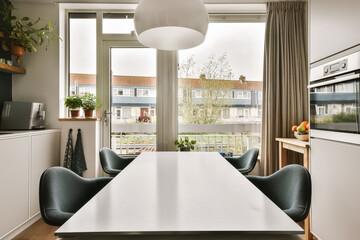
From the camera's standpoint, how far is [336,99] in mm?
1726

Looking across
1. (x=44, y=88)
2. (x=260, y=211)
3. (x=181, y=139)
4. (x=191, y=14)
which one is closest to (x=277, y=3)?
(x=181, y=139)

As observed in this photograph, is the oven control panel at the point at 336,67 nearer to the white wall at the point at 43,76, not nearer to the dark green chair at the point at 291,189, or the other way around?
the dark green chair at the point at 291,189

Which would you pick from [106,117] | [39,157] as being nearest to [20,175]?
[39,157]

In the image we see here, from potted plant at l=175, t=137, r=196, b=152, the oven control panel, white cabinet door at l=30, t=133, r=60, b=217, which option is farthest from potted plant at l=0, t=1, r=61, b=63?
the oven control panel

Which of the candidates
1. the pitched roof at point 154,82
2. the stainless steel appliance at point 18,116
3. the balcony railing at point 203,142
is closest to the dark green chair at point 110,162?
the balcony railing at point 203,142

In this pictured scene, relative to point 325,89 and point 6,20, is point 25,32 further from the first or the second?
point 325,89

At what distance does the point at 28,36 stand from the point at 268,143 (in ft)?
11.1

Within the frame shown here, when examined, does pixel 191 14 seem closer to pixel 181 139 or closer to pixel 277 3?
pixel 181 139

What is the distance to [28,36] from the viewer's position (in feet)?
9.28

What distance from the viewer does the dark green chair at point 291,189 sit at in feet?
3.94

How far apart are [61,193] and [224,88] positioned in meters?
2.57

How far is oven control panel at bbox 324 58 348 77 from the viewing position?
1.61 meters

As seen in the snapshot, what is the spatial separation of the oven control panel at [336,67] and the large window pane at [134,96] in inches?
84.5

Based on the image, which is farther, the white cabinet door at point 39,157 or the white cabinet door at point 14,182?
the white cabinet door at point 39,157
